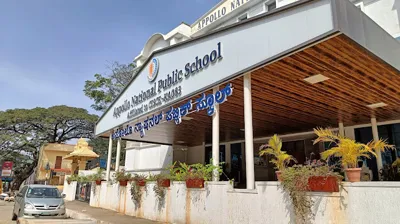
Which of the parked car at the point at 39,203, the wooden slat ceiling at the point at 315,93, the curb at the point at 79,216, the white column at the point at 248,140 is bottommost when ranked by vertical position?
the curb at the point at 79,216

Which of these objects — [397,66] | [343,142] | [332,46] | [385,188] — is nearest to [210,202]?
[343,142]

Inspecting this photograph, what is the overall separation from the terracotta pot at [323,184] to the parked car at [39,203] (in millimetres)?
9881

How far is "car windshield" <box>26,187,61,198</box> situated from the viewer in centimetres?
1157

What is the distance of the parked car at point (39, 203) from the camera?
10.7m

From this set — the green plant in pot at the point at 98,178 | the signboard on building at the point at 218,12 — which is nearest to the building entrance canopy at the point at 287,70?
the green plant in pot at the point at 98,178

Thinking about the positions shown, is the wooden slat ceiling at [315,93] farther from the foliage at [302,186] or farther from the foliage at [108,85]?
the foliage at [108,85]

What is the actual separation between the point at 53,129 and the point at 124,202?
33732 millimetres

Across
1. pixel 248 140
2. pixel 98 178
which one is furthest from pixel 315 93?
pixel 98 178

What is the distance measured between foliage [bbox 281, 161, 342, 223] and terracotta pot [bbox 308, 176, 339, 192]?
2.0 inches

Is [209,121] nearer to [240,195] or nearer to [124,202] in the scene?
[124,202]

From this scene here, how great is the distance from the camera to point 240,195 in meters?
6.44

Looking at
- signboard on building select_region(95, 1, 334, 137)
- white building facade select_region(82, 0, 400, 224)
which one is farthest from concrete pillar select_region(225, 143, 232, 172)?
signboard on building select_region(95, 1, 334, 137)

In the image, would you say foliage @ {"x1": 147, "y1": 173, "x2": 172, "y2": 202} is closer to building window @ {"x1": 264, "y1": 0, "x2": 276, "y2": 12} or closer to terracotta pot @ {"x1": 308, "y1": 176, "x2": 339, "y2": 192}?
terracotta pot @ {"x1": 308, "y1": 176, "x2": 339, "y2": 192}

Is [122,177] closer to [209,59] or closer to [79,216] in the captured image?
[79,216]
